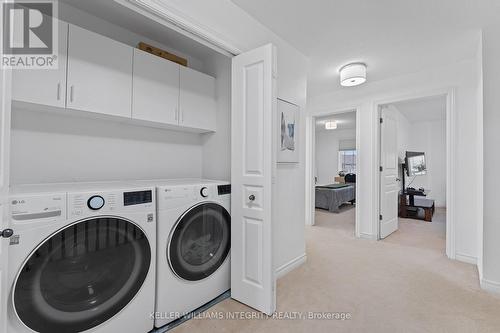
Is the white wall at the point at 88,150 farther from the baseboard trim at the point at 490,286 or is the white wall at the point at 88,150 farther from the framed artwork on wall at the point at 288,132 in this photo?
the baseboard trim at the point at 490,286

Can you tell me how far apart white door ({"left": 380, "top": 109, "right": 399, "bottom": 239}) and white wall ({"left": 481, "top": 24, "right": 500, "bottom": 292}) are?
143cm

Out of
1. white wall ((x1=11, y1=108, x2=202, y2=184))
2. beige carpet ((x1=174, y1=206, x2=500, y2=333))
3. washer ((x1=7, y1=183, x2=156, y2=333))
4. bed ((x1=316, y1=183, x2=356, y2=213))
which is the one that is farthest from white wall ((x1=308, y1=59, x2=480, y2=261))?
washer ((x1=7, y1=183, x2=156, y2=333))

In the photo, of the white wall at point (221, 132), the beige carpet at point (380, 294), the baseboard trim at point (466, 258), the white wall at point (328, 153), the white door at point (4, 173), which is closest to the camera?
the white door at point (4, 173)

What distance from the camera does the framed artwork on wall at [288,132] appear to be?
2344 millimetres

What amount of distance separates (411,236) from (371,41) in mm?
3035

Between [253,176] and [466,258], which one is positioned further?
[466,258]

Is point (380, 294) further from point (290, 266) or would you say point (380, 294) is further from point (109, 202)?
point (109, 202)

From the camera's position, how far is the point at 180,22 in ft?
5.14

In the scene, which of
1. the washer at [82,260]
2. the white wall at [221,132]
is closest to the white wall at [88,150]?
the white wall at [221,132]

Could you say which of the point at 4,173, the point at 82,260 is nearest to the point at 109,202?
the point at 82,260

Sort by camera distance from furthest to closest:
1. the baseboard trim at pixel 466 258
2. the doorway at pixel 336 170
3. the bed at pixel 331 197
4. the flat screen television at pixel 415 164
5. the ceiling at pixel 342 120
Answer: the ceiling at pixel 342 120, the flat screen television at pixel 415 164, the bed at pixel 331 197, the doorway at pixel 336 170, the baseboard trim at pixel 466 258

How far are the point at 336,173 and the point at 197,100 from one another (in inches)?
302

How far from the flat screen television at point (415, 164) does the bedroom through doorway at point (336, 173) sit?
3.88ft

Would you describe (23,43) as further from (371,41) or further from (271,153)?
(371,41)
